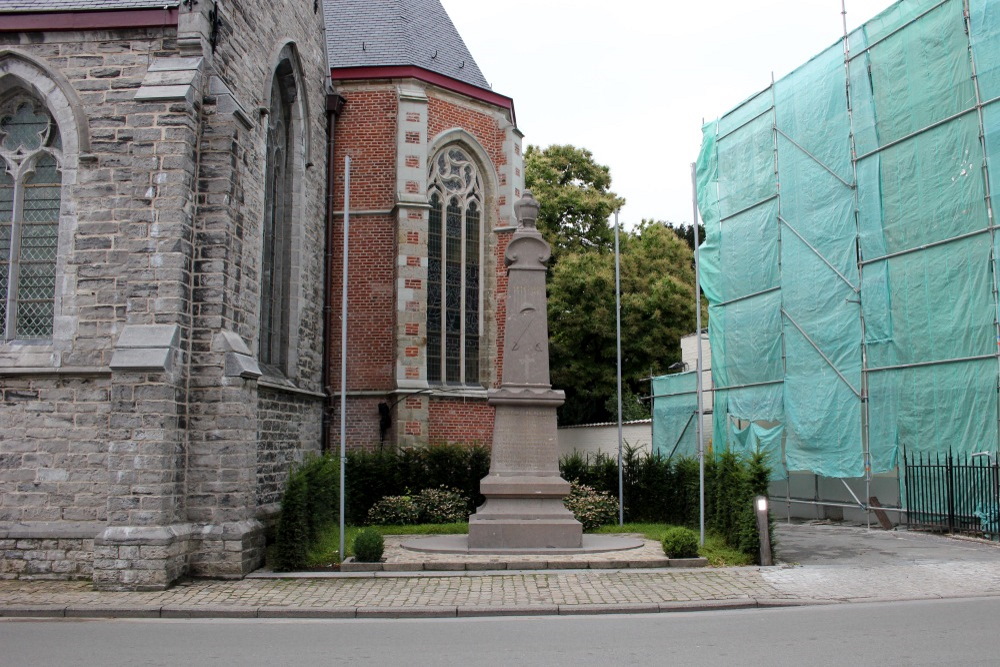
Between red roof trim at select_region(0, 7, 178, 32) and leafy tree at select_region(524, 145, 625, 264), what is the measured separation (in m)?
23.3

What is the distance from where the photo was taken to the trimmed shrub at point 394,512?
1644 centimetres

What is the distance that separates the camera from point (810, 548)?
13.7m

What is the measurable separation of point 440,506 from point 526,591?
7001mm

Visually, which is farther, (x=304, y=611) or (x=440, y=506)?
(x=440, y=506)

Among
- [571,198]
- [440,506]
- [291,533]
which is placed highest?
[571,198]

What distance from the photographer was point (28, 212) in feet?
38.6

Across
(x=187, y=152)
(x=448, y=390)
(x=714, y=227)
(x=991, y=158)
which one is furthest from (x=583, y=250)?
(x=187, y=152)

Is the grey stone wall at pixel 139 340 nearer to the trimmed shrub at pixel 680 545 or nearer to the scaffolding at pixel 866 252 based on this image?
the trimmed shrub at pixel 680 545

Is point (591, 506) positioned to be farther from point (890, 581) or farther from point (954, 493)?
point (890, 581)

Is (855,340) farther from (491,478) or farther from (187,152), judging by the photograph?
(187,152)

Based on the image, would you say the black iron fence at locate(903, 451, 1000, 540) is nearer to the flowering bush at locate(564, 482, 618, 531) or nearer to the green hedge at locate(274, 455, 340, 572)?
the flowering bush at locate(564, 482, 618, 531)

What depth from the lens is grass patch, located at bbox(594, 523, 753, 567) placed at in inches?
471

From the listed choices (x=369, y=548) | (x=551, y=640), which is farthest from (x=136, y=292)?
(x=551, y=640)

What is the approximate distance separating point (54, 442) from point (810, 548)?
1058cm
